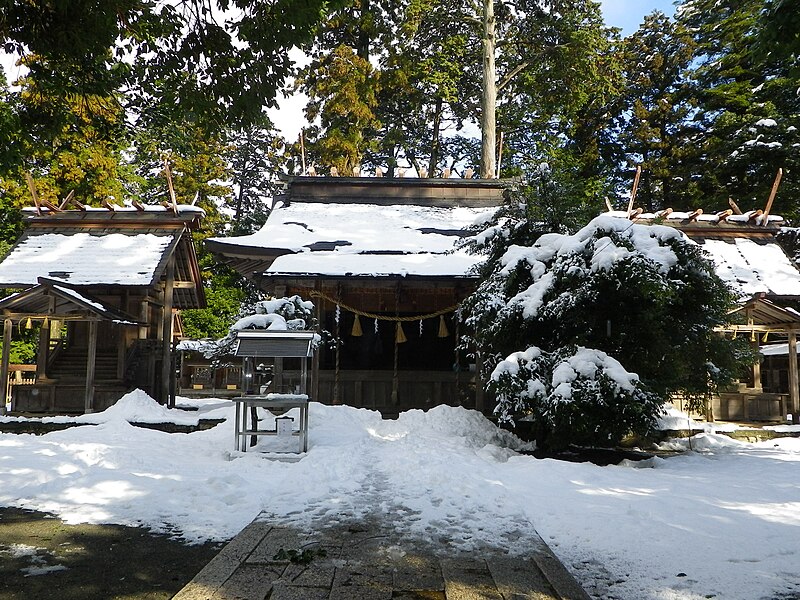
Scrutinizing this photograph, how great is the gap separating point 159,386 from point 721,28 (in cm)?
2707

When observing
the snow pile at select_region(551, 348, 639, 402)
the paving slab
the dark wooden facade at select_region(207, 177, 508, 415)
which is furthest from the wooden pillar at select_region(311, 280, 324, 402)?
the paving slab

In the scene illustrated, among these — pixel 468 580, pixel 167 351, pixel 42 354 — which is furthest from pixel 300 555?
pixel 42 354

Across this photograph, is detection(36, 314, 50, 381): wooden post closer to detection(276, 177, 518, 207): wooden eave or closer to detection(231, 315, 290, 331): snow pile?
detection(276, 177, 518, 207): wooden eave

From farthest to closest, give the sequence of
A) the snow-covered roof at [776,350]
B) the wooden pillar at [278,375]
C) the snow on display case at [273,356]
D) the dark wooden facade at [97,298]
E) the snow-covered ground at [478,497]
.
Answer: the snow-covered roof at [776,350]
the dark wooden facade at [97,298]
the wooden pillar at [278,375]
the snow on display case at [273,356]
the snow-covered ground at [478,497]

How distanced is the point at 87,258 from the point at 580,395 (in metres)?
13.9

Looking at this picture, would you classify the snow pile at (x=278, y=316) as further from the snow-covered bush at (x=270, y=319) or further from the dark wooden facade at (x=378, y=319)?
the dark wooden facade at (x=378, y=319)

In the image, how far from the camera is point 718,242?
16547mm

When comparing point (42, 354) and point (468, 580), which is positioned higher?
point (42, 354)

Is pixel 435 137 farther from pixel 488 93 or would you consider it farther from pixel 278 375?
pixel 278 375

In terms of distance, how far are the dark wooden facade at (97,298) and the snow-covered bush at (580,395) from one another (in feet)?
34.2

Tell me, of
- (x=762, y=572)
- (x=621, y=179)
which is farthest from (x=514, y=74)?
(x=762, y=572)

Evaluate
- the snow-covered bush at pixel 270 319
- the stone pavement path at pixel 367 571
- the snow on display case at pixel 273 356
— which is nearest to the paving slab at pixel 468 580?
the stone pavement path at pixel 367 571

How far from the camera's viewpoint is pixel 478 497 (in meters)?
6.34

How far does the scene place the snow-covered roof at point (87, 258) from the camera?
14844mm
